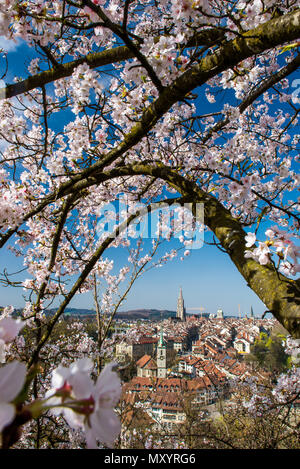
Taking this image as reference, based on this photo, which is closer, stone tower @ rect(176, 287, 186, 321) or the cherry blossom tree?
the cherry blossom tree

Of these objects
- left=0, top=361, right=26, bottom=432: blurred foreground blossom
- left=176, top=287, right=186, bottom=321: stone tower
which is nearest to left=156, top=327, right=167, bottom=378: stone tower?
left=176, top=287, right=186, bottom=321: stone tower

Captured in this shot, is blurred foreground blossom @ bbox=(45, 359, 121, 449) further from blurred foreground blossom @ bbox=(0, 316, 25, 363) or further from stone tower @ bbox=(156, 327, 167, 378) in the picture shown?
stone tower @ bbox=(156, 327, 167, 378)

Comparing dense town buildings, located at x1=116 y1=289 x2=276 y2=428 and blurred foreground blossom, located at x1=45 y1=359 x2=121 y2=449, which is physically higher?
blurred foreground blossom, located at x1=45 y1=359 x2=121 y2=449

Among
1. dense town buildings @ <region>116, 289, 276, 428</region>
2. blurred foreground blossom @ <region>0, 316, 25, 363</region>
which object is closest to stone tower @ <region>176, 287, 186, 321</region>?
dense town buildings @ <region>116, 289, 276, 428</region>

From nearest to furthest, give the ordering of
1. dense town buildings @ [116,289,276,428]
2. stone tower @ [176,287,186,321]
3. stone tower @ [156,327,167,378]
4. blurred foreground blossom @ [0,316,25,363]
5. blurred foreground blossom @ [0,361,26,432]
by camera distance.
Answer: blurred foreground blossom @ [0,361,26,432] < blurred foreground blossom @ [0,316,25,363] < dense town buildings @ [116,289,276,428] < stone tower @ [156,327,167,378] < stone tower @ [176,287,186,321]

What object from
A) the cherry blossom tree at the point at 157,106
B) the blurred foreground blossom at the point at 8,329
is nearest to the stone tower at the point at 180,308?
the cherry blossom tree at the point at 157,106

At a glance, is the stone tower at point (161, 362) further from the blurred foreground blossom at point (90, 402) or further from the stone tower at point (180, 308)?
the blurred foreground blossom at point (90, 402)

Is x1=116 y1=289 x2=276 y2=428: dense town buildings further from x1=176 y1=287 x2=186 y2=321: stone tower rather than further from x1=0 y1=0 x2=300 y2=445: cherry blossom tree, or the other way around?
x1=176 y1=287 x2=186 y2=321: stone tower

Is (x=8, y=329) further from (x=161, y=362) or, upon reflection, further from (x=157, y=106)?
(x=161, y=362)

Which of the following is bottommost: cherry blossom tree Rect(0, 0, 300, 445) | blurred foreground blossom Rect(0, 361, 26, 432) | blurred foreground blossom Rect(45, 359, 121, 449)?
blurred foreground blossom Rect(45, 359, 121, 449)

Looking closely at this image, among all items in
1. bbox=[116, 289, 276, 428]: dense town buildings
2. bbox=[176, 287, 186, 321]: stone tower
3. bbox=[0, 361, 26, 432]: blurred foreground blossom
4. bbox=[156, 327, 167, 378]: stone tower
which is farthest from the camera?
bbox=[176, 287, 186, 321]: stone tower

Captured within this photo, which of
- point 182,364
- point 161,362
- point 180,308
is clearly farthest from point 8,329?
point 180,308

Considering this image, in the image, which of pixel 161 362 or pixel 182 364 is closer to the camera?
pixel 182 364

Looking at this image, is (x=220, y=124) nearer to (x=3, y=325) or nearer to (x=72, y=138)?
(x=72, y=138)
